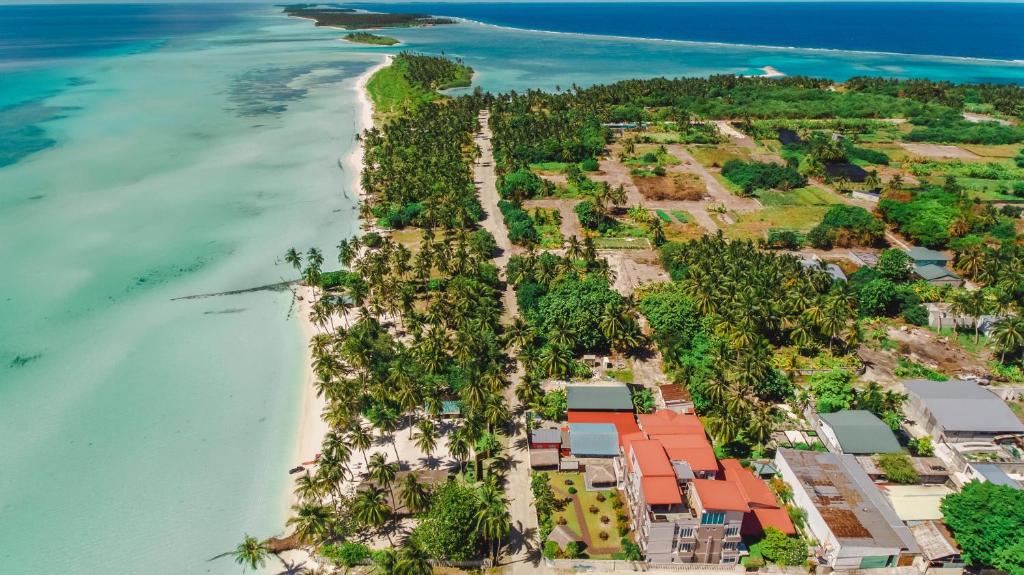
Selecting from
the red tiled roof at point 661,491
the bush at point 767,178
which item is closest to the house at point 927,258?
the bush at point 767,178

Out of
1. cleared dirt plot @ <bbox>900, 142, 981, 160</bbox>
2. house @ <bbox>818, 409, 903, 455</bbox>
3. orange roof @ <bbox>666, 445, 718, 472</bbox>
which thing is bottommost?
house @ <bbox>818, 409, 903, 455</bbox>

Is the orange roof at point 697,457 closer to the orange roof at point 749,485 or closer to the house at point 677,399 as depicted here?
the orange roof at point 749,485

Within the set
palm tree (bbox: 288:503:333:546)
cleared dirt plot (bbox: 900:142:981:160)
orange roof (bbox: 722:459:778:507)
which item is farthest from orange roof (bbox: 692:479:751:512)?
cleared dirt plot (bbox: 900:142:981:160)

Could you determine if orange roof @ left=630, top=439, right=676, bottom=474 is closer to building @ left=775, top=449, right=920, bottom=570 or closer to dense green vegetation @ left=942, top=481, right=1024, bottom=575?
building @ left=775, top=449, right=920, bottom=570

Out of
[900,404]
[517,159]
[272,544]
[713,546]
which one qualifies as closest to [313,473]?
[272,544]

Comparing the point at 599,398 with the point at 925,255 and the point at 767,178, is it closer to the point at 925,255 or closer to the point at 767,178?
the point at 925,255

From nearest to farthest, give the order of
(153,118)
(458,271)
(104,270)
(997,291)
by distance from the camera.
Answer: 1. (997,291)
2. (458,271)
3. (104,270)
4. (153,118)

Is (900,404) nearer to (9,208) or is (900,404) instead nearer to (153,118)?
(9,208)
